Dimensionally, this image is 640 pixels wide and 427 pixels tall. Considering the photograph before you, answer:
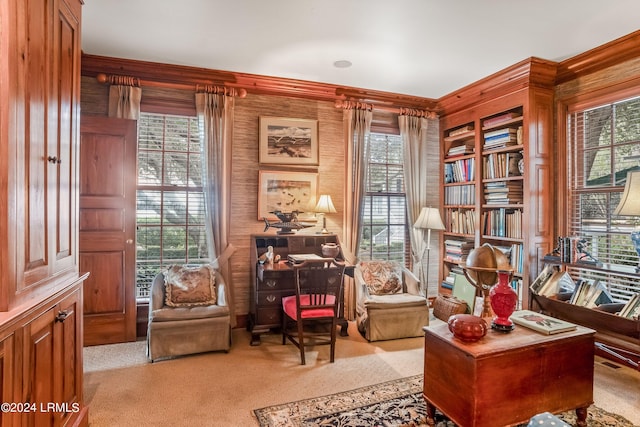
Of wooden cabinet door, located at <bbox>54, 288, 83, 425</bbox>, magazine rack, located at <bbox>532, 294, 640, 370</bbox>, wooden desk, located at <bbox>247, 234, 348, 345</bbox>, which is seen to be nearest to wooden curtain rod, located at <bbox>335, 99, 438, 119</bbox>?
wooden desk, located at <bbox>247, 234, 348, 345</bbox>

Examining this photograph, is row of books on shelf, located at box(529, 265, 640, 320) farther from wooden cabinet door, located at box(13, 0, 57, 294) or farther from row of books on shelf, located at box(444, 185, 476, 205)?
wooden cabinet door, located at box(13, 0, 57, 294)

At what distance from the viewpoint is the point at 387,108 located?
180 inches

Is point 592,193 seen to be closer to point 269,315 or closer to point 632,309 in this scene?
point 632,309

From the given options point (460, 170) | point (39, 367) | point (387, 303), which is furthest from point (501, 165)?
point (39, 367)

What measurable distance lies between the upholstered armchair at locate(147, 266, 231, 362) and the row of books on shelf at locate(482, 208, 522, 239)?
305 centimetres

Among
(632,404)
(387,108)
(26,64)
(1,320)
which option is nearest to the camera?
(1,320)

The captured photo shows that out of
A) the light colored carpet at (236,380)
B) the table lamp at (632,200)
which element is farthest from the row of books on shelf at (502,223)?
the light colored carpet at (236,380)

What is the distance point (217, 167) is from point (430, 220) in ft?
8.51

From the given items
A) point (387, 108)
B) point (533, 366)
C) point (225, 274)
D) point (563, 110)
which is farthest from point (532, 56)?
point (225, 274)

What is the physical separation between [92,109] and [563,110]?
15.9 feet

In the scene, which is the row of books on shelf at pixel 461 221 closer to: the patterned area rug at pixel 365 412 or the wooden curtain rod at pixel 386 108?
the wooden curtain rod at pixel 386 108

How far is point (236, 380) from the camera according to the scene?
2793 mm

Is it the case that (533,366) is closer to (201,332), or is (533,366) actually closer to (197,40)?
(201,332)

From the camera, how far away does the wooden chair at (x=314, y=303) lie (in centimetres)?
317
